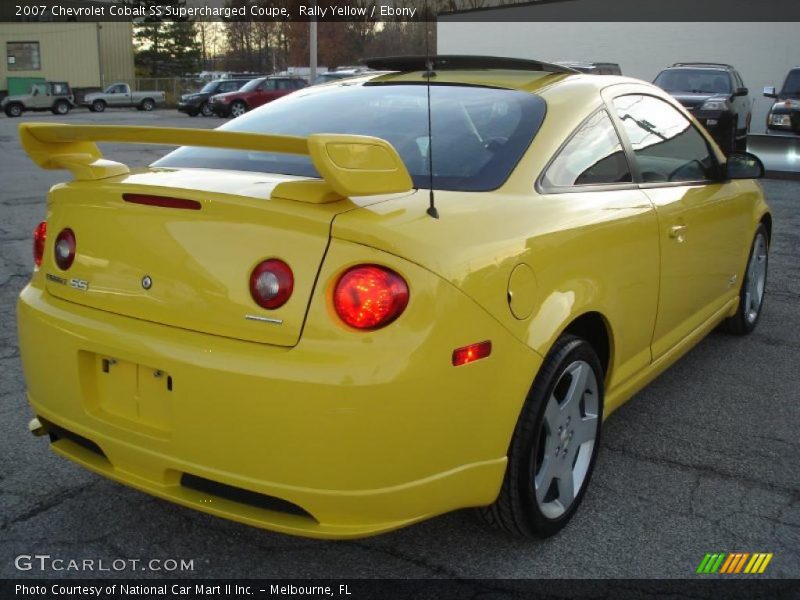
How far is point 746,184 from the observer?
471 cm

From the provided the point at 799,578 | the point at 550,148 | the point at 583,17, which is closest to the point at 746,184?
the point at 550,148

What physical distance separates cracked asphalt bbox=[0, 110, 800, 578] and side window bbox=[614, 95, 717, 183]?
112 cm

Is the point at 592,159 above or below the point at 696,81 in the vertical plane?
below

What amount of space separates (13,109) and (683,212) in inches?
1637

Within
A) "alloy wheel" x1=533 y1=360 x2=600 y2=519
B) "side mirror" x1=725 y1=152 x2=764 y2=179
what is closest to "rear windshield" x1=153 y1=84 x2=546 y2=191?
"alloy wheel" x1=533 y1=360 x2=600 y2=519

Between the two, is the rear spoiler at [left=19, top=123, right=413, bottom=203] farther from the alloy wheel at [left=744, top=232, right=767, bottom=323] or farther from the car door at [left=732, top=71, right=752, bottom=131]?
the car door at [left=732, top=71, right=752, bottom=131]

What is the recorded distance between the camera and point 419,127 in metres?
3.08

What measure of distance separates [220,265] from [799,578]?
80.1 inches

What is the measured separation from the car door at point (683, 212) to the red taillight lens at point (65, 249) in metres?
2.19

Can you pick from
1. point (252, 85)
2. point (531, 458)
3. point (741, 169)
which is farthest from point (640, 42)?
point (531, 458)

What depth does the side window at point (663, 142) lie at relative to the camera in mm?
3566

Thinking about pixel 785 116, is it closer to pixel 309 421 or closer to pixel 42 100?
pixel 309 421

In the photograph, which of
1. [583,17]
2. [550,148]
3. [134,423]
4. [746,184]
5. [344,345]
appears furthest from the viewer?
[583,17]
